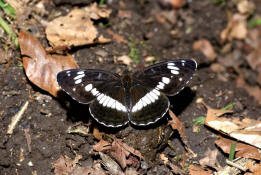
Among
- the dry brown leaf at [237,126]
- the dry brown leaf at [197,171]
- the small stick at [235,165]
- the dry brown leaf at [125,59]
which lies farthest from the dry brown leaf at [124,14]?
the small stick at [235,165]

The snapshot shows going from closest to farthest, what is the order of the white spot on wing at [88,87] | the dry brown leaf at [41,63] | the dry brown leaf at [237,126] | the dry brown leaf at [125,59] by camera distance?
the white spot on wing at [88,87] < the dry brown leaf at [237,126] < the dry brown leaf at [41,63] < the dry brown leaf at [125,59]

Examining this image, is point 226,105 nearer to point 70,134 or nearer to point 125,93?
point 125,93

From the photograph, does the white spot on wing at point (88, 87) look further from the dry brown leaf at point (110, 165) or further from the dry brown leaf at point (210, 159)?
the dry brown leaf at point (210, 159)

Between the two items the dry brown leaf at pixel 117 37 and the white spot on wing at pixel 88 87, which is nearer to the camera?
the white spot on wing at pixel 88 87

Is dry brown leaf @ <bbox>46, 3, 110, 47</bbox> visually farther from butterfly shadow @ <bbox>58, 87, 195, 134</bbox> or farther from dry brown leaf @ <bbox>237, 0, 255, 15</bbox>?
dry brown leaf @ <bbox>237, 0, 255, 15</bbox>

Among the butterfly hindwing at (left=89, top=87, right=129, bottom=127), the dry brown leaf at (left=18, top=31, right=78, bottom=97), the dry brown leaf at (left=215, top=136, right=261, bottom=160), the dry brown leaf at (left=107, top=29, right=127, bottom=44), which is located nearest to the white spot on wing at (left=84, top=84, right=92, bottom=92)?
the butterfly hindwing at (left=89, top=87, right=129, bottom=127)

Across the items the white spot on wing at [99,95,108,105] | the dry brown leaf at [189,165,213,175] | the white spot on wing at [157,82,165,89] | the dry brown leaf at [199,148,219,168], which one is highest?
the white spot on wing at [157,82,165,89]

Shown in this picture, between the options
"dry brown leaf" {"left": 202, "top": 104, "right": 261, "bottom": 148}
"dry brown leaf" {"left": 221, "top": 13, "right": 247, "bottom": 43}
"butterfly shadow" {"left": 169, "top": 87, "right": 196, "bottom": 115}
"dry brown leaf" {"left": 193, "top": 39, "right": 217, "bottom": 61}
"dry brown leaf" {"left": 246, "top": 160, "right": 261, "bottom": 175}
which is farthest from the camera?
"dry brown leaf" {"left": 221, "top": 13, "right": 247, "bottom": 43}
